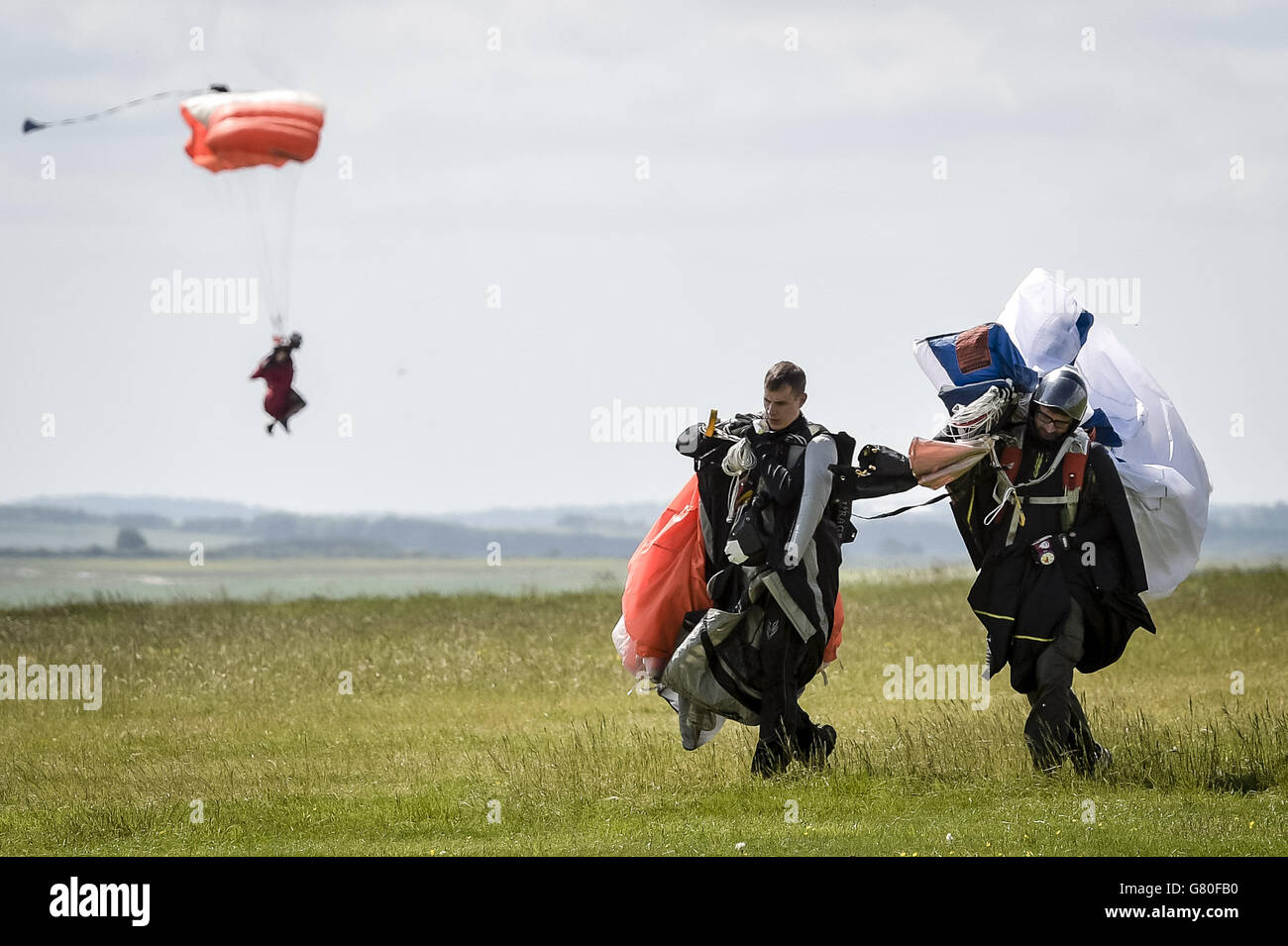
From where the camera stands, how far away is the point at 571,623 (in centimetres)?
2234

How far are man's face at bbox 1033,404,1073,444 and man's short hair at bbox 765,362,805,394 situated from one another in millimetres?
1453

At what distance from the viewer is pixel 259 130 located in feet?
37.9

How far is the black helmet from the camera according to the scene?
10250 millimetres

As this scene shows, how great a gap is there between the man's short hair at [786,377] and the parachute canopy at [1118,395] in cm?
104

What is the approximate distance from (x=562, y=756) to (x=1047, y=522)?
387 cm

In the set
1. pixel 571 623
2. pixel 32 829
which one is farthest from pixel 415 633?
pixel 32 829

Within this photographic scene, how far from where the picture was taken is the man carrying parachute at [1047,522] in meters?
10.4

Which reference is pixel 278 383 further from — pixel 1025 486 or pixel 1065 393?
pixel 1065 393

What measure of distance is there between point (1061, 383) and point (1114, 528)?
99 centimetres

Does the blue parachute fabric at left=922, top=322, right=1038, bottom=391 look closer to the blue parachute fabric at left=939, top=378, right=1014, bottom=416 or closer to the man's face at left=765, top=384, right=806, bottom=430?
the blue parachute fabric at left=939, top=378, right=1014, bottom=416

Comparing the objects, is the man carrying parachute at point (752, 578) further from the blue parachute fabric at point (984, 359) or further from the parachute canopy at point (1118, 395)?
the parachute canopy at point (1118, 395)
